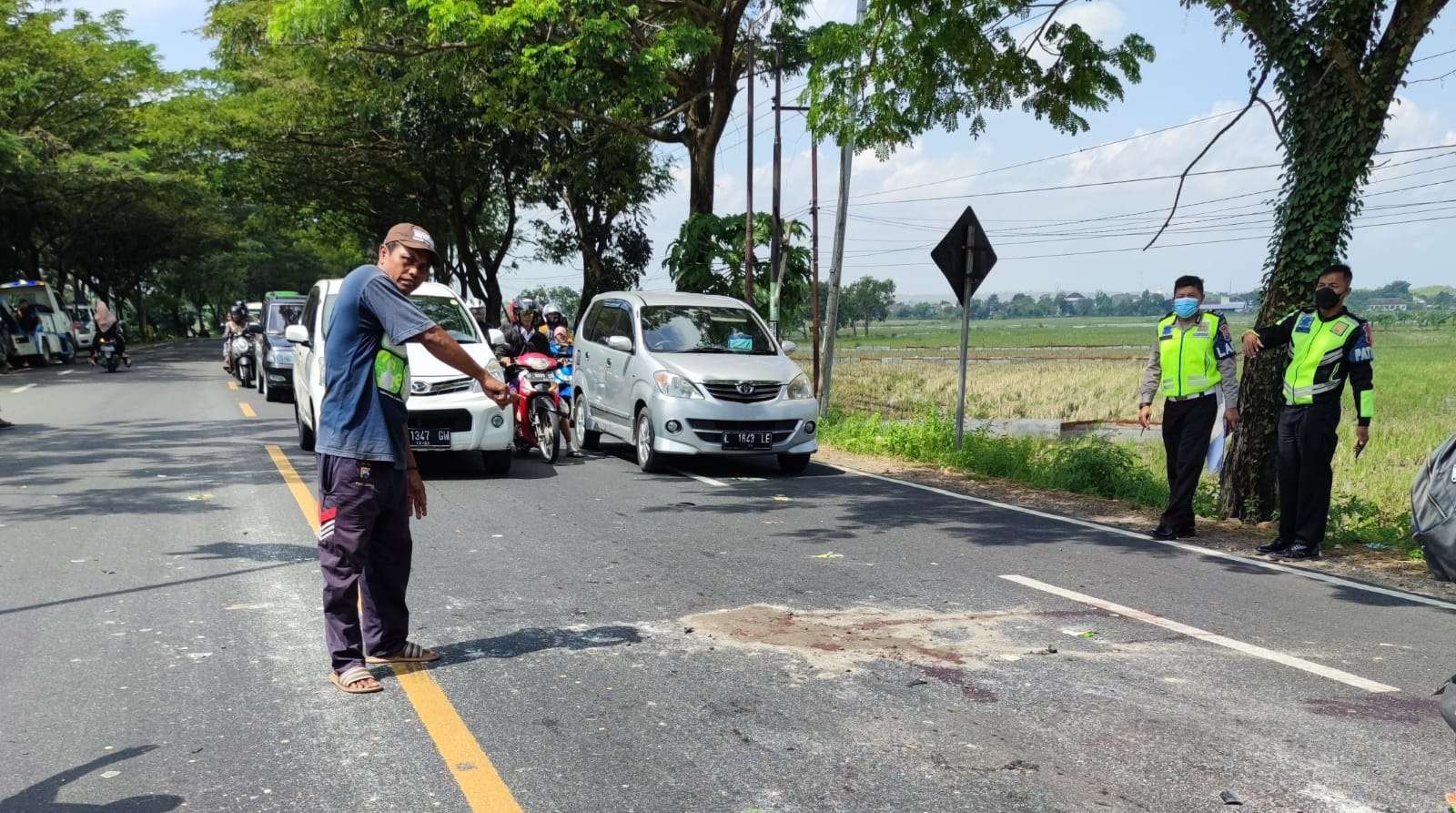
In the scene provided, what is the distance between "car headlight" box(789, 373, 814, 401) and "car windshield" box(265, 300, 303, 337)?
42.2 ft

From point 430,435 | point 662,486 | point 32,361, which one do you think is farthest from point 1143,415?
point 32,361

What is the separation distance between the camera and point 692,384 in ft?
40.9

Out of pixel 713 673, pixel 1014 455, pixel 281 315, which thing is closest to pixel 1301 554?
pixel 713 673

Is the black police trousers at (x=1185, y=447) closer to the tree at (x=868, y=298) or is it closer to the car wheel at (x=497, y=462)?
the car wheel at (x=497, y=462)

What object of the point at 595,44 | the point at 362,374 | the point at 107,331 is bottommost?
the point at 107,331

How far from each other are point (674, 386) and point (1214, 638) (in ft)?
23.5

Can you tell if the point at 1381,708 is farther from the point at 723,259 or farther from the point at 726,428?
the point at 723,259

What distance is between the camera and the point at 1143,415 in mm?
9828

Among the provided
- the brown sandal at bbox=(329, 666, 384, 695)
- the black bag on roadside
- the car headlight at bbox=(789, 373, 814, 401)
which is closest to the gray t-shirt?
the brown sandal at bbox=(329, 666, 384, 695)

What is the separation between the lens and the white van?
3388 centimetres

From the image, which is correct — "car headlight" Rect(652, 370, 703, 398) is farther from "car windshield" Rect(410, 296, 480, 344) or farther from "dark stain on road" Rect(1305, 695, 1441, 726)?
"dark stain on road" Rect(1305, 695, 1441, 726)

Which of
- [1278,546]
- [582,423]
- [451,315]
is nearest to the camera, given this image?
[1278,546]

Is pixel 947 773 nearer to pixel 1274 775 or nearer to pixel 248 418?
pixel 1274 775

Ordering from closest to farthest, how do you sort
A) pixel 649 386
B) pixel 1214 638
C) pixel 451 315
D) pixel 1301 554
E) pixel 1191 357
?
pixel 1214 638
pixel 1301 554
pixel 1191 357
pixel 649 386
pixel 451 315
